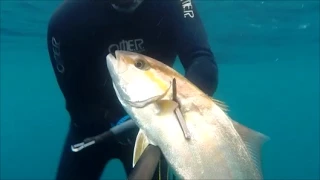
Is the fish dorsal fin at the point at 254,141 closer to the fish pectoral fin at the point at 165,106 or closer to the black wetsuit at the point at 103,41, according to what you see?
the fish pectoral fin at the point at 165,106

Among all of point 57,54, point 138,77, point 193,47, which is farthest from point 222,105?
point 57,54

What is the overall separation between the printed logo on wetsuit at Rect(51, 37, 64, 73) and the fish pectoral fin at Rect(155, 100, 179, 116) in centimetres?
220

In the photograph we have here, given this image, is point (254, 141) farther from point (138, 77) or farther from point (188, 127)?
point (138, 77)

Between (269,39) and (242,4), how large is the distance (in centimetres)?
860

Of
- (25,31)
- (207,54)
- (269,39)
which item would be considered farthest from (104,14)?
(269,39)

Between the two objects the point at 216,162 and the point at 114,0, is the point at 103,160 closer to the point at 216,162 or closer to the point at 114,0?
the point at 114,0

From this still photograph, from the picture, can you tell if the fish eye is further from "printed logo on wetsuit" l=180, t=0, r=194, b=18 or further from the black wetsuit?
"printed logo on wetsuit" l=180, t=0, r=194, b=18

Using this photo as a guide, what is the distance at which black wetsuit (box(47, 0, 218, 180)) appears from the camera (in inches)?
152

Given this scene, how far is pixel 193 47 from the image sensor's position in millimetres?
3631

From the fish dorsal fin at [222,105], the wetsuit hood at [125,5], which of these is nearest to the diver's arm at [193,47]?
the wetsuit hood at [125,5]

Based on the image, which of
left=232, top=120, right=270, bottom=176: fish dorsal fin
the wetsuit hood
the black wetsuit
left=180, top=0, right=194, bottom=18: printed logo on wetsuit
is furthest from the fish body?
left=180, top=0, right=194, bottom=18: printed logo on wetsuit

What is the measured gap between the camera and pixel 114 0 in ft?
12.0

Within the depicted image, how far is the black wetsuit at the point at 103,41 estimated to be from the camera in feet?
12.7

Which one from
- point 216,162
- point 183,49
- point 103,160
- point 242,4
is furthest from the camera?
point 242,4
